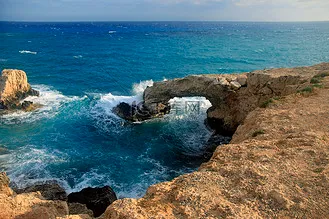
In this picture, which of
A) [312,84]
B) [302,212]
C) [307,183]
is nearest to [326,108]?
[312,84]

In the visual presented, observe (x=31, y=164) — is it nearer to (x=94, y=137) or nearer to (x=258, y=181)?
(x=94, y=137)

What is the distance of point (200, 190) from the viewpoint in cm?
831

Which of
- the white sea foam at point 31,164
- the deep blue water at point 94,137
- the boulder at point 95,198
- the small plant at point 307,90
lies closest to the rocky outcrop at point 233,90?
the small plant at point 307,90

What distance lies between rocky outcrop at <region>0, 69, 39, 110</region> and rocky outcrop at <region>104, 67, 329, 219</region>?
3103cm

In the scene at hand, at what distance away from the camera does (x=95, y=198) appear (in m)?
17.4

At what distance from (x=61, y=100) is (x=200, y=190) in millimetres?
33838

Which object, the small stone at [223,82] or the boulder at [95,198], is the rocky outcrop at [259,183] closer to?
the boulder at [95,198]

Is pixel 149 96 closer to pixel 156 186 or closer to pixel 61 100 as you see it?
pixel 61 100

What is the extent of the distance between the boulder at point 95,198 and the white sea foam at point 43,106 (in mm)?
17323

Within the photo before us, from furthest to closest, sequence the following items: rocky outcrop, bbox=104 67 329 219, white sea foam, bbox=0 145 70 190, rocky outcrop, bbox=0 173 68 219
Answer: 1. white sea foam, bbox=0 145 70 190
2. rocky outcrop, bbox=0 173 68 219
3. rocky outcrop, bbox=104 67 329 219

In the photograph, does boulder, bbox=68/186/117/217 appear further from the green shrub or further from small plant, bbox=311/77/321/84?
small plant, bbox=311/77/321/84

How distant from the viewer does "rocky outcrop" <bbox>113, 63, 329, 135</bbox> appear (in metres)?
21.5

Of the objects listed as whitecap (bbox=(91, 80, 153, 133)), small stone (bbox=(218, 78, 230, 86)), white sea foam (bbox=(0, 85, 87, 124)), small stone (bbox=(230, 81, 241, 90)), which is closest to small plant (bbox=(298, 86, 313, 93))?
small stone (bbox=(230, 81, 241, 90))

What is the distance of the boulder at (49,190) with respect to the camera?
713 inches
